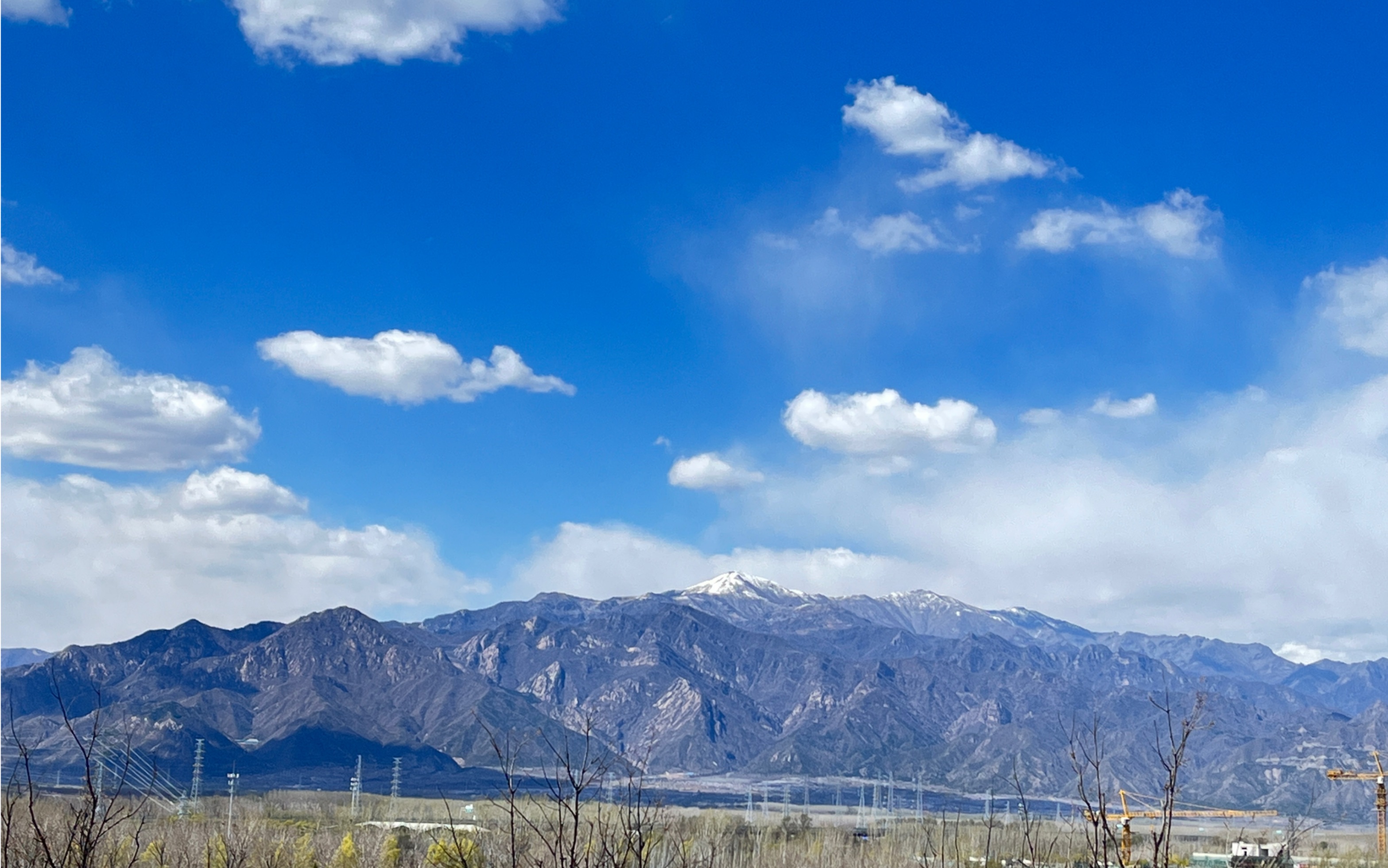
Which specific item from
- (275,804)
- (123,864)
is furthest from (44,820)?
(275,804)

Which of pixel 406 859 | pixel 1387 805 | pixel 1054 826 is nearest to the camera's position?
pixel 406 859

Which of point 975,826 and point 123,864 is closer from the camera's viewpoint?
point 123,864

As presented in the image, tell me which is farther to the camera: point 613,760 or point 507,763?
point 613,760

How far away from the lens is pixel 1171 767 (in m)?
9.76

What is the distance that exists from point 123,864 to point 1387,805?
167770 mm

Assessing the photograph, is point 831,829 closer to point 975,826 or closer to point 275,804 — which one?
point 975,826

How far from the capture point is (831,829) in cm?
15338

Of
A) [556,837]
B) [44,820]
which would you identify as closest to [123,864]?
[44,820]

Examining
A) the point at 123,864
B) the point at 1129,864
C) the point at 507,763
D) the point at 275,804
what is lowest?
the point at 275,804

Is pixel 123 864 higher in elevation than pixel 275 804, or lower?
higher

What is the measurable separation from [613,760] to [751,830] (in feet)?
487

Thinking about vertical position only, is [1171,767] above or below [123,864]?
above

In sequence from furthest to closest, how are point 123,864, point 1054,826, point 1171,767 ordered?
1. point 1054,826
2. point 123,864
3. point 1171,767

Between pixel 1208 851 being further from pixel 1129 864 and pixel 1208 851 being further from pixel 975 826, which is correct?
pixel 1129 864
